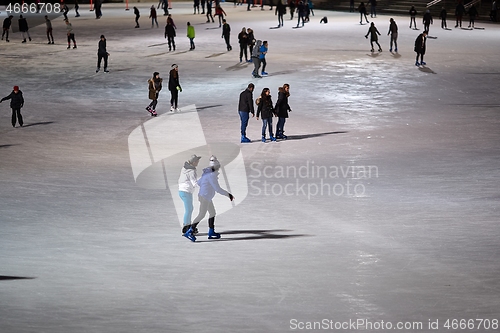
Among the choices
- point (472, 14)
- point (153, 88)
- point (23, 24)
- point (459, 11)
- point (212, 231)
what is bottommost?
point (212, 231)

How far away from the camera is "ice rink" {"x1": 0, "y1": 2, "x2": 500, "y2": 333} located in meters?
9.88

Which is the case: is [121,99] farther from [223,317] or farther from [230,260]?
[223,317]

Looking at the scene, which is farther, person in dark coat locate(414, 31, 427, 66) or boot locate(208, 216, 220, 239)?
person in dark coat locate(414, 31, 427, 66)

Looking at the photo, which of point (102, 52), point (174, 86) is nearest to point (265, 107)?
point (174, 86)

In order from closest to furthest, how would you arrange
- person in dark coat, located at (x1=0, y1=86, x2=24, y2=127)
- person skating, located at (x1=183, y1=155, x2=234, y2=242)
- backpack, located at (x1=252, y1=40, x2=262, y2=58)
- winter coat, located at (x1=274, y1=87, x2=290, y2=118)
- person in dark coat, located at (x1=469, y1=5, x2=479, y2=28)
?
1. person skating, located at (x1=183, y1=155, x2=234, y2=242)
2. winter coat, located at (x1=274, y1=87, x2=290, y2=118)
3. person in dark coat, located at (x1=0, y1=86, x2=24, y2=127)
4. backpack, located at (x1=252, y1=40, x2=262, y2=58)
5. person in dark coat, located at (x1=469, y1=5, x2=479, y2=28)

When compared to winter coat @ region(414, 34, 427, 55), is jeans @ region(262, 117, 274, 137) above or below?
below

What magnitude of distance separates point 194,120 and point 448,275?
12.6 metres

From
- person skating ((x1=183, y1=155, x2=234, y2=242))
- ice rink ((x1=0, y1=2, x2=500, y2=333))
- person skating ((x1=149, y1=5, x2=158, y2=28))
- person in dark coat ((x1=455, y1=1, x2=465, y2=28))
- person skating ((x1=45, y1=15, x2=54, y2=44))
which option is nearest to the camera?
ice rink ((x1=0, y1=2, x2=500, y2=333))

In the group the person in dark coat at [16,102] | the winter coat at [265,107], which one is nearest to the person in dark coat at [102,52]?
the person in dark coat at [16,102]

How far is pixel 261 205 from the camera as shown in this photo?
1465 cm

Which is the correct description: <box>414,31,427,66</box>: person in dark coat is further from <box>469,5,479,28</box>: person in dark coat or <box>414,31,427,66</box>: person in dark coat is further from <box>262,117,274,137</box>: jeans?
<box>469,5,479,28</box>: person in dark coat

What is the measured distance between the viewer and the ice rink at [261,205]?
9.88 m

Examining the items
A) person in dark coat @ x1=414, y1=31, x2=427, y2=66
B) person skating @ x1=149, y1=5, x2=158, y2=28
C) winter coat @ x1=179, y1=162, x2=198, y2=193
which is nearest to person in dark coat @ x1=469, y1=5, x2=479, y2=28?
person in dark coat @ x1=414, y1=31, x2=427, y2=66

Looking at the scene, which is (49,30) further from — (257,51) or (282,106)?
(282,106)
